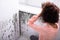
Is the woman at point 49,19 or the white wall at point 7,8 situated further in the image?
the white wall at point 7,8

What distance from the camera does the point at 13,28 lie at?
270 cm

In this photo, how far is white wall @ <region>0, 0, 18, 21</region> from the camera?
2.54 metres

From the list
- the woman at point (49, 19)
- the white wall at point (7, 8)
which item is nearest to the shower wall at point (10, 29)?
the white wall at point (7, 8)

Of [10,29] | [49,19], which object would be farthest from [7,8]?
[49,19]

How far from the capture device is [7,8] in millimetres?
2572

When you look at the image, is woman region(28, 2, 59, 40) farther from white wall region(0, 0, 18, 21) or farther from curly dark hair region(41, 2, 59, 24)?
white wall region(0, 0, 18, 21)

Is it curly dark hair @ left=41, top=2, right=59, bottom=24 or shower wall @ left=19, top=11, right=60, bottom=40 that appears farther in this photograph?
shower wall @ left=19, top=11, right=60, bottom=40

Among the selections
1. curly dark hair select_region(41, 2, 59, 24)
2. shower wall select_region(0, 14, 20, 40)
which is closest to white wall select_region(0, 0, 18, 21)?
shower wall select_region(0, 14, 20, 40)

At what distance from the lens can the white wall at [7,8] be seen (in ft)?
8.32

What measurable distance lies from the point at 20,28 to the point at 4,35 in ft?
1.13

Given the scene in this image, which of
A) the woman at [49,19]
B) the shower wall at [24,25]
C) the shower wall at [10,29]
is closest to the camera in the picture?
the woman at [49,19]

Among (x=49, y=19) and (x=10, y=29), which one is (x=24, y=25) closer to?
(x=10, y=29)

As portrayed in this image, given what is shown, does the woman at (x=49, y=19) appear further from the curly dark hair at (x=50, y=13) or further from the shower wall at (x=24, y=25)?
the shower wall at (x=24, y=25)

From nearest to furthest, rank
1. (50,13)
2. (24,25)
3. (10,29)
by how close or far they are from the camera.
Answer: (50,13) → (24,25) → (10,29)
